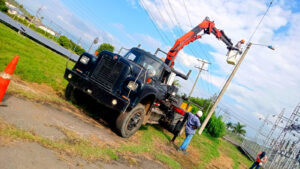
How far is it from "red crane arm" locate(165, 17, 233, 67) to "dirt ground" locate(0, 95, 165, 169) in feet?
18.9

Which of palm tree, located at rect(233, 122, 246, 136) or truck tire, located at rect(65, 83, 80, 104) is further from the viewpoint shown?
palm tree, located at rect(233, 122, 246, 136)

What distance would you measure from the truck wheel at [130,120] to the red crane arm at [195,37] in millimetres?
4287

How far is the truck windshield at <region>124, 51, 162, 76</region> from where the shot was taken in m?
7.35

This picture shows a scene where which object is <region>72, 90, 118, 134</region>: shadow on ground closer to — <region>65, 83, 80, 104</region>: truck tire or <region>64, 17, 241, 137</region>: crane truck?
<region>65, 83, 80, 104</region>: truck tire

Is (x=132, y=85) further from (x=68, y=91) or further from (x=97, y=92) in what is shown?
(x=68, y=91)

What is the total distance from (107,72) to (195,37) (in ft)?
26.4

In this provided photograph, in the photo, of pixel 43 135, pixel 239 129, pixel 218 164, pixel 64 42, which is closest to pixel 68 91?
pixel 43 135

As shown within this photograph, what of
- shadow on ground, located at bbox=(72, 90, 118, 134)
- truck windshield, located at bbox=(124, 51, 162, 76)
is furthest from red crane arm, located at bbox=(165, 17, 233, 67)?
shadow on ground, located at bbox=(72, 90, 118, 134)

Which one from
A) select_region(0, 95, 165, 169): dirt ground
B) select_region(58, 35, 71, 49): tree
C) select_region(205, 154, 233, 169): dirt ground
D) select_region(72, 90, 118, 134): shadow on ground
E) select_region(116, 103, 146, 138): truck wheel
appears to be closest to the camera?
select_region(0, 95, 165, 169): dirt ground

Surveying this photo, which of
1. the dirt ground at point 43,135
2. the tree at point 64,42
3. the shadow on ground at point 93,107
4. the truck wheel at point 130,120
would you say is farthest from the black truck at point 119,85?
the tree at point 64,42

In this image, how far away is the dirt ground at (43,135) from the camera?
2799mm

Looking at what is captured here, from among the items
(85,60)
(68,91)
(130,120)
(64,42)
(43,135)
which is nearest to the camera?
(43,135)

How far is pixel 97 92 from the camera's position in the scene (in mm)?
5762

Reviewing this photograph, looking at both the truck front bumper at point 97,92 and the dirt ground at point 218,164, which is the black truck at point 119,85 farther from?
the dirt ground at point 218,164
